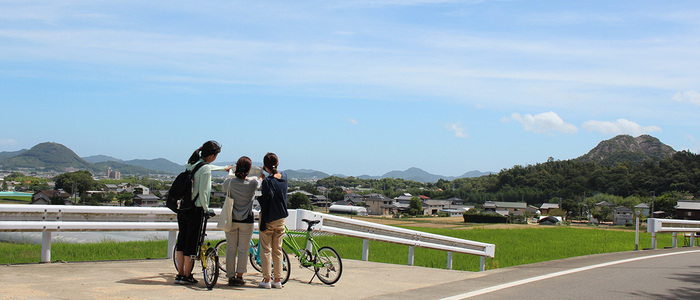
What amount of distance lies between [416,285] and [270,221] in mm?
2658

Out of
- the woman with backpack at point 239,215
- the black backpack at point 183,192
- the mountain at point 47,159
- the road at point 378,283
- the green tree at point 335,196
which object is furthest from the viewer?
the green tree at point 335,196

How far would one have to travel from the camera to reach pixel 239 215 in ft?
25.3

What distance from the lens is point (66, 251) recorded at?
10836 millimetres

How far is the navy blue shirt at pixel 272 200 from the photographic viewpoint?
7.80 metres

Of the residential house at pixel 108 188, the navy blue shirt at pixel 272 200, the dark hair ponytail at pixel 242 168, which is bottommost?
the residential house at pixel 108 188

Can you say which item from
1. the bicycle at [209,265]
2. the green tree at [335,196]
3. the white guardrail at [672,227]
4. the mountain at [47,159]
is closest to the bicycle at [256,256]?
the bicycle at [209,265]

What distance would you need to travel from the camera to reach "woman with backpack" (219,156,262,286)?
7.69 meters

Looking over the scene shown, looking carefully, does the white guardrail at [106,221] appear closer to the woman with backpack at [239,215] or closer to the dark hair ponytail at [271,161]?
the woman with backpack at [239,215]

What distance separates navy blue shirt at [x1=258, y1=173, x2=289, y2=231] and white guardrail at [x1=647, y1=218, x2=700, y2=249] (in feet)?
45.0

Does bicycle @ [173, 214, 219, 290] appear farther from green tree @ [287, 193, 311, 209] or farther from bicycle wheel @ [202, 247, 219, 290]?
green tree @ [287, 193, 311, 209]

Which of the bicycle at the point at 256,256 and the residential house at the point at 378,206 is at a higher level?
the bicycle at the point at 256,256

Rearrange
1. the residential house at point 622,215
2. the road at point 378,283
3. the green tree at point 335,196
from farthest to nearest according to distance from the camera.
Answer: the green tree at point 335,196 → the residential house at point 622,215 → the road at point 378,283

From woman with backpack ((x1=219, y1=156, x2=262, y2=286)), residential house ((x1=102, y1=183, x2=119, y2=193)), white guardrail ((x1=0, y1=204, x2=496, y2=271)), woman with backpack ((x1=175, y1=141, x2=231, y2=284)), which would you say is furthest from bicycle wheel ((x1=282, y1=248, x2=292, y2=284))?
residential house ((x1=102, y1=183, x2=119, y2=193))

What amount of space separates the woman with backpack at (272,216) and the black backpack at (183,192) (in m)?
0.89
